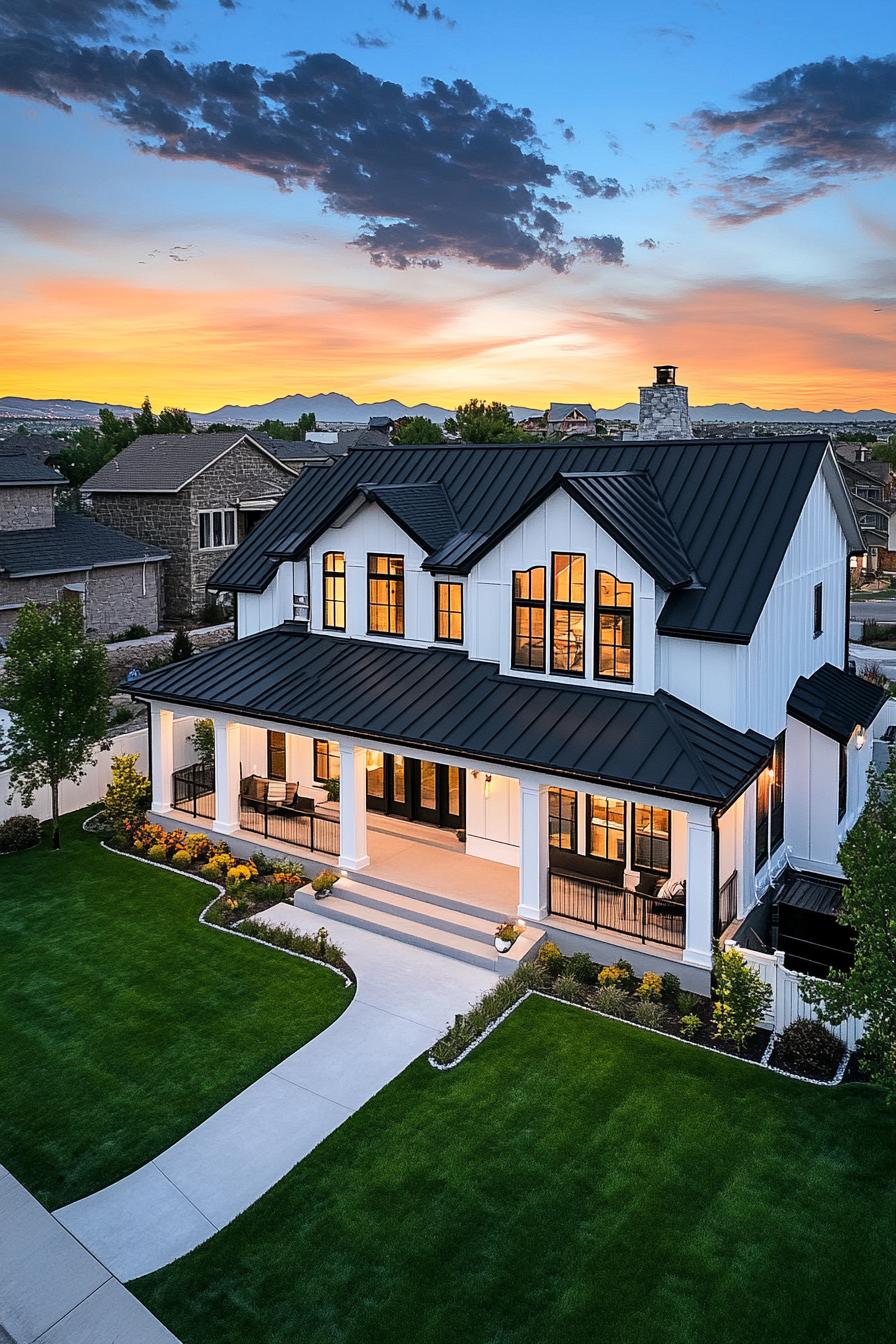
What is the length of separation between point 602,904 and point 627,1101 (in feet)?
14.2

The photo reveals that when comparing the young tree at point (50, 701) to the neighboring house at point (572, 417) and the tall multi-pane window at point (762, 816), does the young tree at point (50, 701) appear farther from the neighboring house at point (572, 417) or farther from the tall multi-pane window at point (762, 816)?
the neighboring house at point (572, 417)

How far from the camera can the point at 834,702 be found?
18.0 meters

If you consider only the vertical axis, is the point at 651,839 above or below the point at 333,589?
below

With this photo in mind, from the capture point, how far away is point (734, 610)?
49.0ft

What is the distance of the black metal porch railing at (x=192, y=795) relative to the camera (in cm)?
2003

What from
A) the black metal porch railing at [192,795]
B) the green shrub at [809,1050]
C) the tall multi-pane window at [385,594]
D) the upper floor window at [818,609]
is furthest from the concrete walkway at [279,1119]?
the upper floor window at [818,609]

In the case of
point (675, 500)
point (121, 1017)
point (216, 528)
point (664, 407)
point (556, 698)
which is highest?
point (664, 407)

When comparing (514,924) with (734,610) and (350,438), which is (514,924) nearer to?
(734,610)

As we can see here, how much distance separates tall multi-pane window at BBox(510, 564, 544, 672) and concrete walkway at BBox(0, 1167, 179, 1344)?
11.0 m

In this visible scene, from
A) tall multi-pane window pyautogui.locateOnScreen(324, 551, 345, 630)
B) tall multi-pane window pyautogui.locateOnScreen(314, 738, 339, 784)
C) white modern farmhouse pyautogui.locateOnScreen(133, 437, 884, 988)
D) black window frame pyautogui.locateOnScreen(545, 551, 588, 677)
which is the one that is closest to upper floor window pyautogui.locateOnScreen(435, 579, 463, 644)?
white modern farmhouse pyautogui.locateOnScreen(133, 437, 884, 988)

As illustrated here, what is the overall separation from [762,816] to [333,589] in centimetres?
1018

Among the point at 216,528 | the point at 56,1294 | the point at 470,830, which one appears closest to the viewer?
the point at 56,1294

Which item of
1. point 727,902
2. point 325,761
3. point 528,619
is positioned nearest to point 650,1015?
point 727,902

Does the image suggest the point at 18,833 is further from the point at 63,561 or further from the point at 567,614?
the point at 63,561
